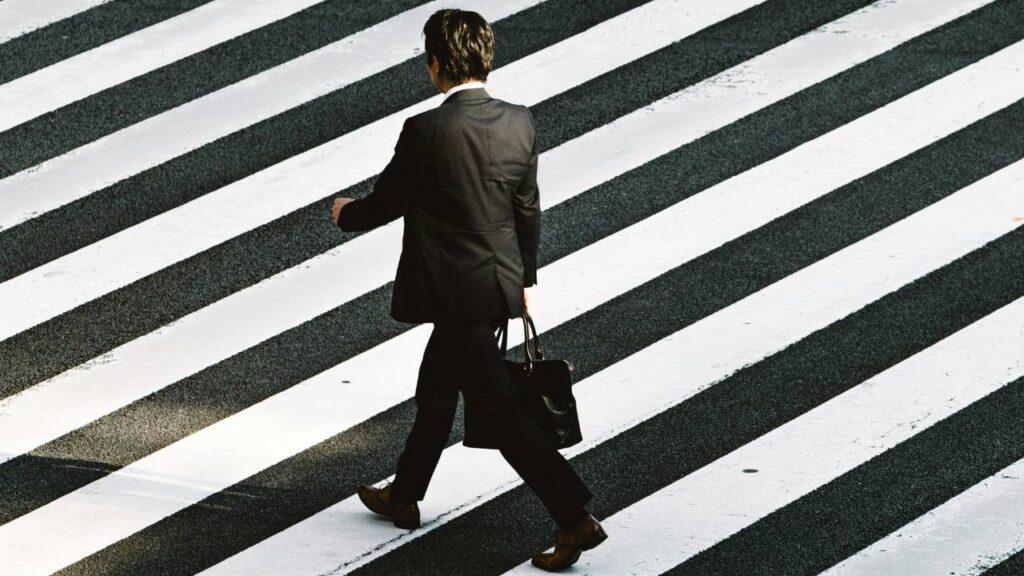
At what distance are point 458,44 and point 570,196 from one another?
2957 millimetres

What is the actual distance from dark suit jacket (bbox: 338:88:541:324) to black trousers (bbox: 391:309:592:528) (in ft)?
0.30

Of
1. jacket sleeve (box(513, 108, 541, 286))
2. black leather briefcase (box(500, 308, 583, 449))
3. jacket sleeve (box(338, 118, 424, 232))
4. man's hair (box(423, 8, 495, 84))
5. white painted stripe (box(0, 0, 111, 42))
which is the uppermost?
white painted stripe (box(0, 0, 111, 42))

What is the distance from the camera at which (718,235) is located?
25.4 feet

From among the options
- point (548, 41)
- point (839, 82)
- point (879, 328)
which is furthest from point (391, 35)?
point (879, 328)

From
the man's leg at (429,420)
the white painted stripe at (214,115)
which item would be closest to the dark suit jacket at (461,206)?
the man's leg at (429,420)

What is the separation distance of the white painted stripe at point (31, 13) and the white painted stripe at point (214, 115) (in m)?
1.46

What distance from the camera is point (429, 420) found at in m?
5.46

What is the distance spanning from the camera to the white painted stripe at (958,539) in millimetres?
5320

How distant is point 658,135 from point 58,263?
3.03m

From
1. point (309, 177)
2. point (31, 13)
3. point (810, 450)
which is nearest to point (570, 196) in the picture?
point (309, 177)

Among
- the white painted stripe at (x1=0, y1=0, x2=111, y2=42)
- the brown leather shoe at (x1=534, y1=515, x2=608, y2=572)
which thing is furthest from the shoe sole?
the white painted stripe at (x1=0, y1=0, x2=111, y2=42)

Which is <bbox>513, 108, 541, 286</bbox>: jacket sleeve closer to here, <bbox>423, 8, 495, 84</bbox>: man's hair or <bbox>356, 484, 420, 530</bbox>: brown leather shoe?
<bbox>423, 8, 495, 84</bbox>: man's hair

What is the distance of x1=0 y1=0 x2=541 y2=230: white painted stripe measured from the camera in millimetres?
8289

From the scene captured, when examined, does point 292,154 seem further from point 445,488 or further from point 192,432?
point 445,488
